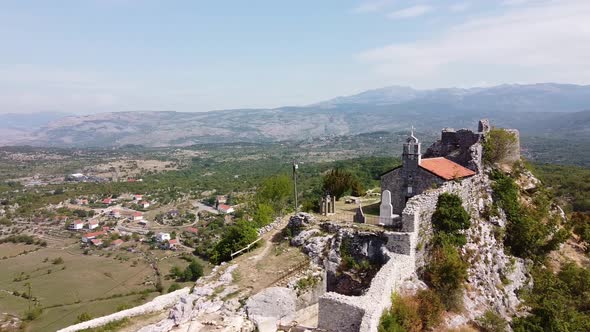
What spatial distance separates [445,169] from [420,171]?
1.71 meters

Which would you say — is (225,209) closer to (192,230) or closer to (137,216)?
(192,230)

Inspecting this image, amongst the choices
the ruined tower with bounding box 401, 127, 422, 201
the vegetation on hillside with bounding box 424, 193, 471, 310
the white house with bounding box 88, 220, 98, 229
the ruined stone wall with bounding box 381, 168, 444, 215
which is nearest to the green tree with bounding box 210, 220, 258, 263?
the ruined stone wall with bounding box 381, 168, 444, 215

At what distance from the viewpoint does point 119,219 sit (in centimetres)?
10194

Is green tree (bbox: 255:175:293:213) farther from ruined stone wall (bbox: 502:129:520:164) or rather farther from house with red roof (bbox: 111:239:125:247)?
house with red roof (bbox: 111:239:125:247)

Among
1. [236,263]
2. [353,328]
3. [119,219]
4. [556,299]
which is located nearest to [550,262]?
[556,299]

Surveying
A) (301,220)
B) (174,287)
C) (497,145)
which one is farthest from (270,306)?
(174,287)

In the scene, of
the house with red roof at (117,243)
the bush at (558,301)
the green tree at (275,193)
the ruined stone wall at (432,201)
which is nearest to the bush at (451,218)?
the ruined stone wall at (432,201)

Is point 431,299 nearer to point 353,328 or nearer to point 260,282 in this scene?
point 353,328

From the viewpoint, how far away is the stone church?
985 inches

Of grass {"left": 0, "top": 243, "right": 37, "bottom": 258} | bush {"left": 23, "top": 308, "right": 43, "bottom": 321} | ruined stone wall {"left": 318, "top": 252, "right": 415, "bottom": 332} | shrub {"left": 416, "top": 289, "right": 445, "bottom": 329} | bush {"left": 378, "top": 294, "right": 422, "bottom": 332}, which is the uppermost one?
ruined stone wall {"left": 318, "top": 252, "right": 415, "bottom": 332}

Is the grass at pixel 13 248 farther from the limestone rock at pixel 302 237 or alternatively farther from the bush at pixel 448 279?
the bush at pixel 448 279

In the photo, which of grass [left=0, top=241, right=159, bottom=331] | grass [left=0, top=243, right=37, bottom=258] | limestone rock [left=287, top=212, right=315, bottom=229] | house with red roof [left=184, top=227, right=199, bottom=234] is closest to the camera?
limestone rock [left=287, top=212, right=315, bottom=229]

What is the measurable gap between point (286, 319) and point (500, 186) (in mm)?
17038

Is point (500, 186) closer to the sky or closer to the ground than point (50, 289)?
closer to the sky
